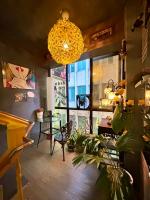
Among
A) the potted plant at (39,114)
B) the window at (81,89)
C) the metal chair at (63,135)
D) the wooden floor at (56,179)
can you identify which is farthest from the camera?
the potted plant at (39,114)

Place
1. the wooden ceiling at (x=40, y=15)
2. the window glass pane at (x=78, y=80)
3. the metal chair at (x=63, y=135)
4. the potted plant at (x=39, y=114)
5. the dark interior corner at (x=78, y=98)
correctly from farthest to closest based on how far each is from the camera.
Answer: the potted plant at (x=39, y=114) < the window glass pane at (x=78, y=80) < the metal chair at (x=63, y=135) < the wooden ceiling at (x=40, y=15) < the dark interior corner at (x=78, y=98)

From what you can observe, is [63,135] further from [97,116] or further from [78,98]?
[78,98]

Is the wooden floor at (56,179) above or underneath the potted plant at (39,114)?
underneath

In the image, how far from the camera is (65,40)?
6.73 feet

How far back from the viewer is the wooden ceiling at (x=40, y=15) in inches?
91.7

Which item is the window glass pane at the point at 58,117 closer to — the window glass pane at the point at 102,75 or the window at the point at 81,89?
the window at the point at 81,89

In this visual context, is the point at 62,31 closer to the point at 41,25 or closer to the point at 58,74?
the point at 41,25

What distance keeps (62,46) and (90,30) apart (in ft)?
3.68

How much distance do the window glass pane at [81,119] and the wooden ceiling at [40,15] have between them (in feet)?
6.76

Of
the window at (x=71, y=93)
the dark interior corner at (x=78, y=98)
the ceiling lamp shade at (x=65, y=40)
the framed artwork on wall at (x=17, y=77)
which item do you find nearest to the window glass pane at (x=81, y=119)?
the dark interior corner at (x=78, y=98)

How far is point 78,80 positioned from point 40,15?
1.84 meters

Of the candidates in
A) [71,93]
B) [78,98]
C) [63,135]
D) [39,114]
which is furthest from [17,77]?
[63,135]

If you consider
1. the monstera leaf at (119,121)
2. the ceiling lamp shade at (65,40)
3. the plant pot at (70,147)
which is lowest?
the plant pot at (70,147)

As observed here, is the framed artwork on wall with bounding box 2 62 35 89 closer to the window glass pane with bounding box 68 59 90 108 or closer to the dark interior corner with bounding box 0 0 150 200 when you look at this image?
the dark interior corner with bounding box 0 0 150 200
